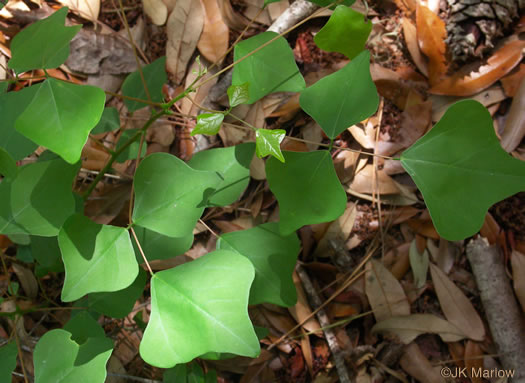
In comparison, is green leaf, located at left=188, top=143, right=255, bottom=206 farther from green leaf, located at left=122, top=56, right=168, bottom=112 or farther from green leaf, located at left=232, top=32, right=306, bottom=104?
green leaf, located at left=122, top=56, right=168, bottom=112

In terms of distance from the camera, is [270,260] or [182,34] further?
[182,34]

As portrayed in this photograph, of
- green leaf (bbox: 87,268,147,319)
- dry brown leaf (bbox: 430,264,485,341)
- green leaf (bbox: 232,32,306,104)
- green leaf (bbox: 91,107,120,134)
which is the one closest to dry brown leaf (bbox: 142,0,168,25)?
green leaf (bbox: 91,107,120,134)

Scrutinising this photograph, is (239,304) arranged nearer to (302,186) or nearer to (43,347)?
(302,186)

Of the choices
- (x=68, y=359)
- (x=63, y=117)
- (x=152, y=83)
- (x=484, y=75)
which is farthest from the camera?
(x=484, y=75)

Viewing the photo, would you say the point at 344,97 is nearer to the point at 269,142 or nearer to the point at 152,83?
the point at 269,142

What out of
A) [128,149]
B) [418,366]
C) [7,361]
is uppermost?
[128,149]

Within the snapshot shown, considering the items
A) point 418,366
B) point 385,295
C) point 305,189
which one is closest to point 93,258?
point 305,189
